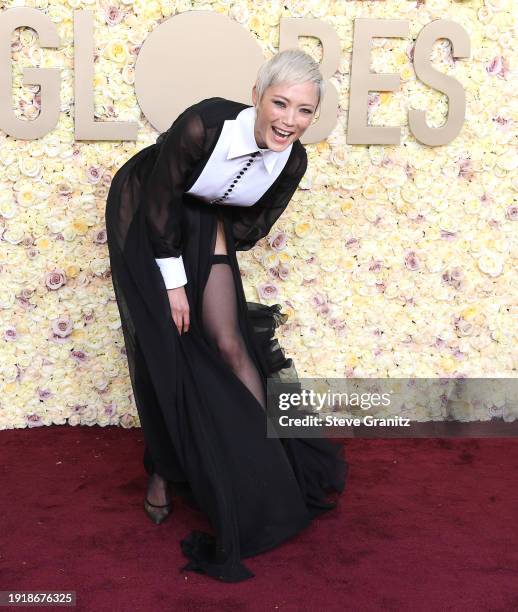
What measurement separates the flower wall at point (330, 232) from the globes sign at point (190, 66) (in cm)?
5

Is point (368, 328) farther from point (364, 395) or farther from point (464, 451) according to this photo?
point (464, 451)

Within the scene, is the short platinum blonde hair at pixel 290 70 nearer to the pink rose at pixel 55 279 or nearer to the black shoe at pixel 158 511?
the black shoe at pixel 158 511

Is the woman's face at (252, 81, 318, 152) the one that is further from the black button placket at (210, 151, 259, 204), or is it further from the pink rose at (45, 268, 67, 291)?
the pink rose at (45, 268, 67, 291)

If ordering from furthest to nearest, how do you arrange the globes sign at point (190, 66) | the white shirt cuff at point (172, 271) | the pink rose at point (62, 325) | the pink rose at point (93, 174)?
the pink rose at point (62, 325) < the pink rose at point (93, 174) < the globes sign at point (190, 66) < the white shirt cuff at point (172, 271)

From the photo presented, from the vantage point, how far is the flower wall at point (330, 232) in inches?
125

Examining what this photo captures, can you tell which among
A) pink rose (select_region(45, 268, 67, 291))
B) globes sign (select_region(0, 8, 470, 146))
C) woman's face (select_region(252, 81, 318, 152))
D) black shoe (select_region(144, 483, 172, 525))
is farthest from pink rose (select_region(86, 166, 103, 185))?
black shoe (select_region(144, 483, 172, 525))

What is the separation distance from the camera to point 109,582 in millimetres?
2146

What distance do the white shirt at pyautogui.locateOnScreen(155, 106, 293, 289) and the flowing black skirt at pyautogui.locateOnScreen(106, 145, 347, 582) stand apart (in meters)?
0.07

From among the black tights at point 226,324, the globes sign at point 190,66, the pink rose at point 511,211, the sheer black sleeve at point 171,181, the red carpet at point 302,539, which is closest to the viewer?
the red carpet at point 302,539

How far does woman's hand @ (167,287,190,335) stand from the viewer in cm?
238

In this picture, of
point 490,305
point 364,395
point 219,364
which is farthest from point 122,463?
point 490,305

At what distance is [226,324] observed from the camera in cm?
249

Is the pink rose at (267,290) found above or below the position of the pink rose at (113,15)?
below

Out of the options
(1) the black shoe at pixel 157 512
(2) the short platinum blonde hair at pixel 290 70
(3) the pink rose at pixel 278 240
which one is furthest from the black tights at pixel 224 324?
(3) the pink rose at pixel 278 240
